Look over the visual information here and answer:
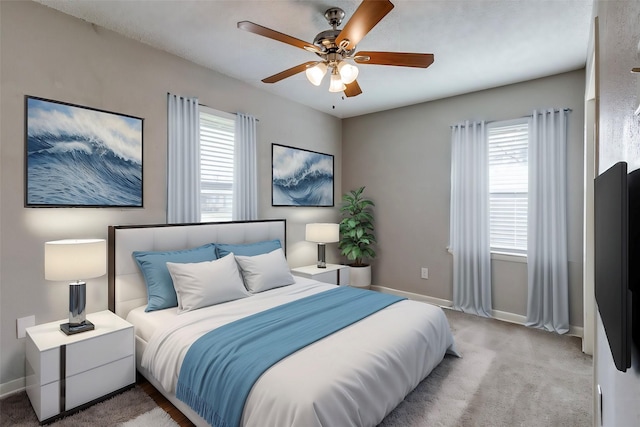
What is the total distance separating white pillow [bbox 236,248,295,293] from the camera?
314 centimetres

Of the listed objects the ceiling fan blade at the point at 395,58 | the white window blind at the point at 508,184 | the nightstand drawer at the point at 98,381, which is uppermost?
the ceiling fan blade at the point at 395,58

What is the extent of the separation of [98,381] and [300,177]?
10.3ft

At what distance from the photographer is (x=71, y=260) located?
7.13 feet

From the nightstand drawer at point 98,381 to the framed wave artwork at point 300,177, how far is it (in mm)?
2398

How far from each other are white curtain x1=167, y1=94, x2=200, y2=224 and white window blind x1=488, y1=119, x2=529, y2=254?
3423mm

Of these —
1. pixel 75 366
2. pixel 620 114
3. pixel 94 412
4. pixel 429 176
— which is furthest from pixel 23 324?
pixel 429 176

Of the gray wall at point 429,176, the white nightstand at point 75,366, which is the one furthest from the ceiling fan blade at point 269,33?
the gray wall at point 429,176

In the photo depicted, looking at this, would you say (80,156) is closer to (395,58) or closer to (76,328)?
(76,328)

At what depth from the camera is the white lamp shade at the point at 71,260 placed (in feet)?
7.04

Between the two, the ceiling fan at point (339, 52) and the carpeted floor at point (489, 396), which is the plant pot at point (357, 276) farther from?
the ceiling fan at point (339, 52)

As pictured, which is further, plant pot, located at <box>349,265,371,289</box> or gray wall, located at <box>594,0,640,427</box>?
plant pot, located at <box>349,265,371,289</box>

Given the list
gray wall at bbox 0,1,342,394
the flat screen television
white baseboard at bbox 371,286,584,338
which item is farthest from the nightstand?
the flat screen television

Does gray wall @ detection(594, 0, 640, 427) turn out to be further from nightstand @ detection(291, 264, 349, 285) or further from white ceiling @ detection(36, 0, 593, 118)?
nightstand @ detection(291, 264, 349, 285)

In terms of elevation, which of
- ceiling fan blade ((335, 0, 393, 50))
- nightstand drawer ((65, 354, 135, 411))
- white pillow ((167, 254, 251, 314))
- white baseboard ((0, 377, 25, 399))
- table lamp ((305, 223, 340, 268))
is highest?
ceiling fan blade ((335, 0, 393, 50))
